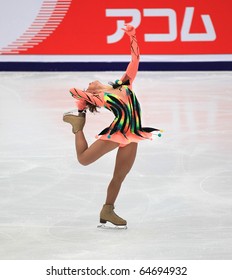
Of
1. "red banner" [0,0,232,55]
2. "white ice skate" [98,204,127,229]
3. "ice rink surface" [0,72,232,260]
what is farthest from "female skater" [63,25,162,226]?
"red banner" [0,0,232,55]

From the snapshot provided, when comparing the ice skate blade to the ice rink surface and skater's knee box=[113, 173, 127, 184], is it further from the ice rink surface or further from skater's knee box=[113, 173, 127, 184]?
skater's knee box=[113, 173, 127, 184]

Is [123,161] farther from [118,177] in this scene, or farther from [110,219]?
[110,219]

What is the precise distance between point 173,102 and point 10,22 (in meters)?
3.81

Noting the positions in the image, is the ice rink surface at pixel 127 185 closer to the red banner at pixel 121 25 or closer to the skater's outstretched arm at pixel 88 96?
the skater's outstretched arm at pixel 88 96

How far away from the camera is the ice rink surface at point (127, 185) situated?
5453 millimetres

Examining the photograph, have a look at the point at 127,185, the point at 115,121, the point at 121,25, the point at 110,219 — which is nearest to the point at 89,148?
the point at 115,121

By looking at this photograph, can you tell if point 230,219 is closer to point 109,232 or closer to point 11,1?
point 109,232

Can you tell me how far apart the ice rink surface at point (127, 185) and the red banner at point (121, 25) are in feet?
6.59

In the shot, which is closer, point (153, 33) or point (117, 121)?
point (117, 121)

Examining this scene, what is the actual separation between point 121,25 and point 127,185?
6.44 m

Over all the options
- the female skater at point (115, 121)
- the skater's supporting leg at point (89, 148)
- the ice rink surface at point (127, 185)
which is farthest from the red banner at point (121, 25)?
the skater's supporting leg at point (89, 148)

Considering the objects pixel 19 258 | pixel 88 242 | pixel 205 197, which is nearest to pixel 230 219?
pixel 205 197

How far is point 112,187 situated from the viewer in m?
5.77

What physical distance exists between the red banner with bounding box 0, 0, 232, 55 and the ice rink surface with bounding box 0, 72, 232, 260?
6.59ft
